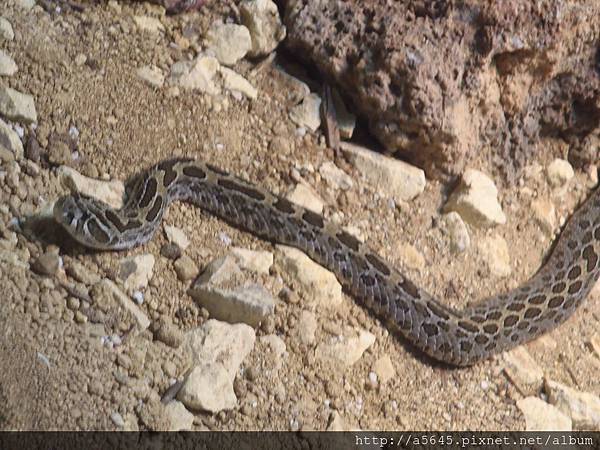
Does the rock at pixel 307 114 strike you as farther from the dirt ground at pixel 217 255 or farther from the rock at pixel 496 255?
the rock at pixel 496 255

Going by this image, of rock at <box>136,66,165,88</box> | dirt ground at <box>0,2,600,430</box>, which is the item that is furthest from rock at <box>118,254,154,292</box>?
rock at <box>136,66,165,88</box>

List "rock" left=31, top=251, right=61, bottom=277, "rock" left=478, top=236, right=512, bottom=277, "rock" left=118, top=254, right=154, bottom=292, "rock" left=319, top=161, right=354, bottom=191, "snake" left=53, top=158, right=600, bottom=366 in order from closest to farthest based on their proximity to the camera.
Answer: "rock" left=31, top=251, right=61, bottom=277 < "rock" left=118, top=254, right=154, bottom=292 < "snake" left=53, top=158, right=600, bottom=366 < "rock" left=319, top=161, right=354, bottom=191 < "rock" left=478, top=236, right=512, bottom=277

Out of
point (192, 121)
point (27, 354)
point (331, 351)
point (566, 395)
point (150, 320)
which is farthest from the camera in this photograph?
point (192, 121)

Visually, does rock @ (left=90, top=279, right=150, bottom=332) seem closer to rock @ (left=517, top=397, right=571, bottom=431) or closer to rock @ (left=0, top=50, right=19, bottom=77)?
rock @ (left=0, top=50, right=19, bottom=77)

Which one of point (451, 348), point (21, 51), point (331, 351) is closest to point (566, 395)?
point (451, 348)

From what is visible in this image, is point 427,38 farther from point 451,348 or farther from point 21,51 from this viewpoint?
point 21,51

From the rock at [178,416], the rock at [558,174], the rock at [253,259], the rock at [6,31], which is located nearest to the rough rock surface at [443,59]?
the rock at [558,174]
